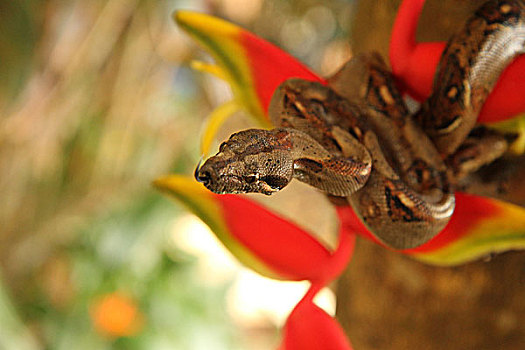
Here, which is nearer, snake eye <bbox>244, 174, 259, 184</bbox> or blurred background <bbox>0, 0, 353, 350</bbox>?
snake eye <bbox>244, 174, 259, 184</bbox>

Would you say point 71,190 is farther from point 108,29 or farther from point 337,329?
point 337,329

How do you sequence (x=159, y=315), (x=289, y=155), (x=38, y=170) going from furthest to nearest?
1. (x=159, y=315)
2. (x=38, y=170)
3. (x=289, y=155)

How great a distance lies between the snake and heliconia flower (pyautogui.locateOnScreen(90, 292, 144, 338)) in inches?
47.6

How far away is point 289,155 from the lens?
9.5 inches

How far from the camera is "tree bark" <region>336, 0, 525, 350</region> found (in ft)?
1.36

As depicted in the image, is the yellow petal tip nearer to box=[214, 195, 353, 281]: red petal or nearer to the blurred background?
box=[214, 195, 353, 281]: red petal

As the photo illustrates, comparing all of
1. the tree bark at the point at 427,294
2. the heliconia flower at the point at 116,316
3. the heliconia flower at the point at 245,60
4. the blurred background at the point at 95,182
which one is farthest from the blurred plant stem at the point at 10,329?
the heliconia flower at the point at 245,60

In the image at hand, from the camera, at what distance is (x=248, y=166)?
231 millimetres

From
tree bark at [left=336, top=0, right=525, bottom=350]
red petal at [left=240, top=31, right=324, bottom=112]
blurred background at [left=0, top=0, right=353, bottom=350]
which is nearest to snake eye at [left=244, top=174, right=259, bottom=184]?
red petal at [left=240, top=31, right=324, bottom=112]

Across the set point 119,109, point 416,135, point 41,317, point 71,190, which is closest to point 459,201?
point 416,135

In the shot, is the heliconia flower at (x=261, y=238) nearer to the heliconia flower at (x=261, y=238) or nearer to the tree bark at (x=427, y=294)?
the heliconia flower at (x=261, y=238)

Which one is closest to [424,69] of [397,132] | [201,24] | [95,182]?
[397,132]

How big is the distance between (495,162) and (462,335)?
0.17 meters

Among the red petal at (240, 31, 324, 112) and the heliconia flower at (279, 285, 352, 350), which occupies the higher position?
the red petal at (240, 31, 324, 112)
